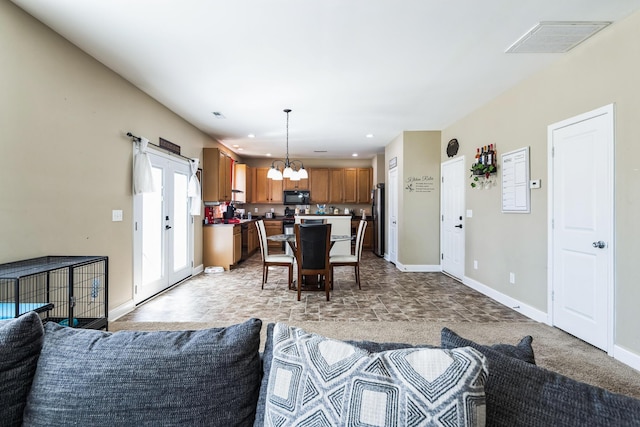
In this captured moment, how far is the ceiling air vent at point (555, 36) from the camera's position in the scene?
253 centimetres

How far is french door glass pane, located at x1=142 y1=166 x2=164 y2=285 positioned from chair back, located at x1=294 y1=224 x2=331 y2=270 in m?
1.99

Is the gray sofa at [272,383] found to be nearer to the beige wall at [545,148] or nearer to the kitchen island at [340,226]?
the beige wall at [545,148]

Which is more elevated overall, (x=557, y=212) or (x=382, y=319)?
(x=557, y=212)

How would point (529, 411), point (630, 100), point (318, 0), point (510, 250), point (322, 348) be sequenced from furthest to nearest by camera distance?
1. point (510, 250)
2. point (630, 100)
3. point (318, 0)
4. point (322, 348)
5. point (529, 411)

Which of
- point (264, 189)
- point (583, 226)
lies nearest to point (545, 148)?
point (583, 226)

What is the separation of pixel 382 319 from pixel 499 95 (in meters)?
3.21

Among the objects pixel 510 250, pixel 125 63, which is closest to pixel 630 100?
pixel 510 250

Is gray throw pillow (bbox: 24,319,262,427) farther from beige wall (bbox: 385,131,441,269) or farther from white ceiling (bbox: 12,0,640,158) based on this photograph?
beige wall (bbox: 385,131,441,269)

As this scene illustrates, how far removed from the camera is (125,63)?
3.19 metres

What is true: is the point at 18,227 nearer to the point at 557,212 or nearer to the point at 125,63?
the point at 125,63

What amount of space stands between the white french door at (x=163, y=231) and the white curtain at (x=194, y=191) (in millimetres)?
81

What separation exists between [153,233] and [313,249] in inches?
87.2

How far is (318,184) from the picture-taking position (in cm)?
905

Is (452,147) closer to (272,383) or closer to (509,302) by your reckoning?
(509,302)
